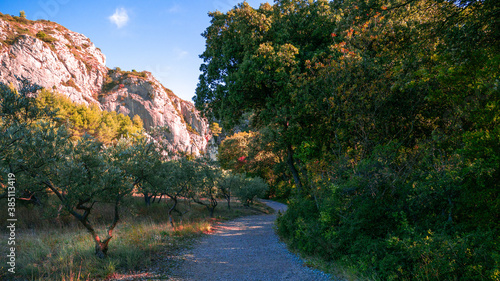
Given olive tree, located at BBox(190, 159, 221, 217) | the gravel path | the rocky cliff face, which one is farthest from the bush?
the rocky cliff face

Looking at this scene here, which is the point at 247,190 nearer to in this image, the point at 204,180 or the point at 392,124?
the point at 204,180

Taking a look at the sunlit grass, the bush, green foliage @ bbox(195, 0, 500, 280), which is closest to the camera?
green foliage @ bbox(195, 0, 500, 280)

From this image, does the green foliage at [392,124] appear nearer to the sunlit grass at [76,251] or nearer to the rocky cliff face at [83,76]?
the sunlit grass at [76,251]

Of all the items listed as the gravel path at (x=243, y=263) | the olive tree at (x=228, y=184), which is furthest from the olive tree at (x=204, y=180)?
the gravel path at (x=243, y=263)

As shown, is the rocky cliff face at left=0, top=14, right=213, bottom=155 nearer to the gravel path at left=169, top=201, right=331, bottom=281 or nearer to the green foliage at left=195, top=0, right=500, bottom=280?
the green foliage at left=195, top=0, right=500, bottom=280

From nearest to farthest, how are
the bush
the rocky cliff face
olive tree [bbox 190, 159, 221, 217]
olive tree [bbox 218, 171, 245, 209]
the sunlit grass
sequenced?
1. the sunlit grass
2. olive tree [bbox 190, 159, 221, 217]
3. olive tree [bbox 218, 171, 245, 209]
4. the bush
5. the rocky cliff face

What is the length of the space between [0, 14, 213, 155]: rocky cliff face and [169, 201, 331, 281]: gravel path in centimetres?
4186

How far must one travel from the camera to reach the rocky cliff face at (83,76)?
169 feet

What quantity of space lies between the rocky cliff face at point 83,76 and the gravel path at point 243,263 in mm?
41858

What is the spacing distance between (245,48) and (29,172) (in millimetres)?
9654

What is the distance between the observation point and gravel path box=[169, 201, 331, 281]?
665cm

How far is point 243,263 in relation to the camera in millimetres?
8086

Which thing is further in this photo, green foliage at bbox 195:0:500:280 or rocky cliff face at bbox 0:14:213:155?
rocky cliff face at bbox 0:14:213:155

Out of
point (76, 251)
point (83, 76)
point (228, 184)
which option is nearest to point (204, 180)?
point (228, 184)
